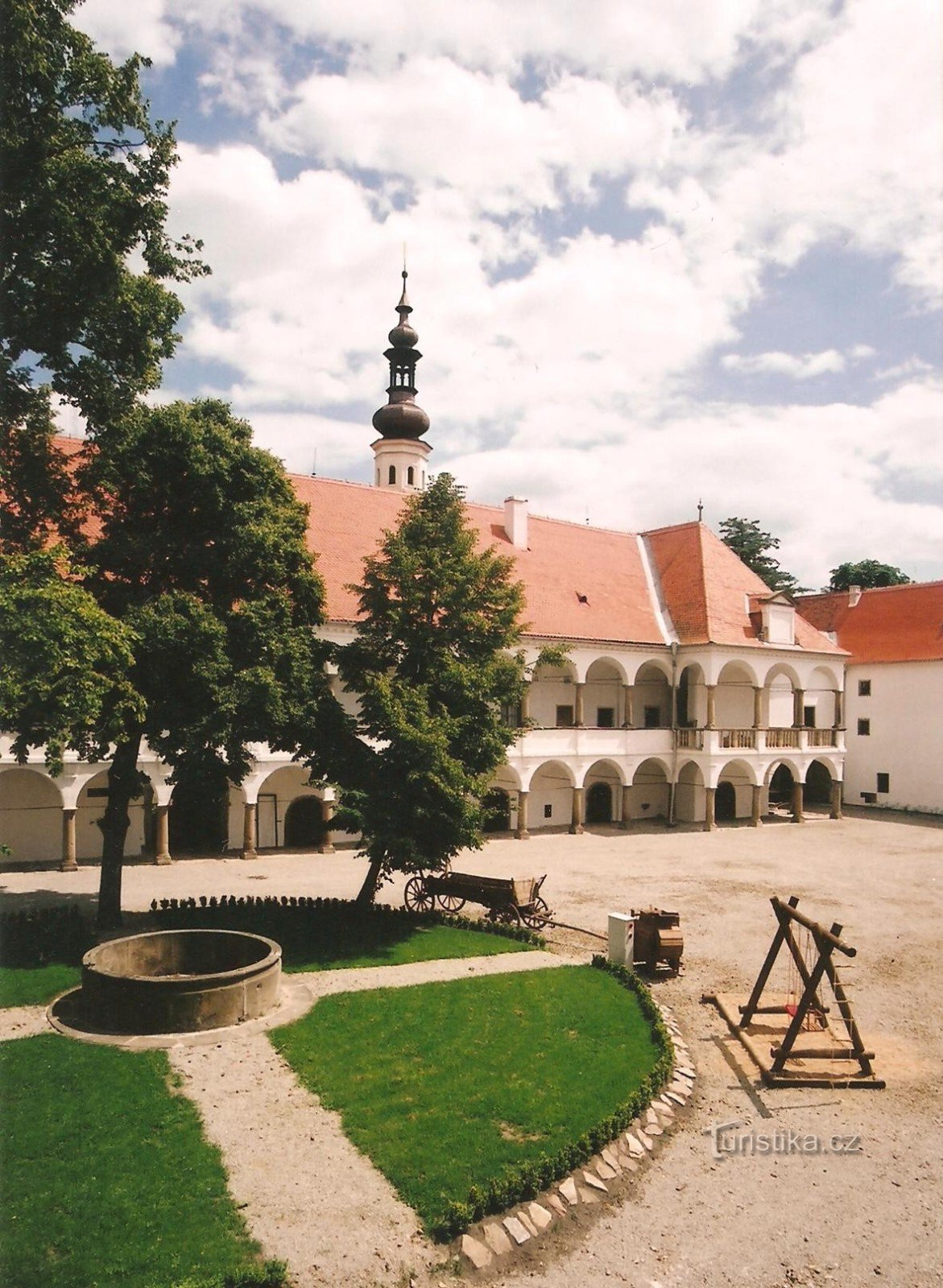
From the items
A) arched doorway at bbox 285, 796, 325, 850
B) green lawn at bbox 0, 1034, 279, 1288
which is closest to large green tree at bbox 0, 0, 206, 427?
green lawn at bbox 0, 1034, 279, 1288

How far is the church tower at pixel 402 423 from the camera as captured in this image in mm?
49188

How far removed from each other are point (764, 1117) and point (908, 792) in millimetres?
36620

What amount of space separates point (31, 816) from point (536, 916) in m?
16.1

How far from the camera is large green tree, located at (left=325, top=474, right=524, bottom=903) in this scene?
17.6 meters

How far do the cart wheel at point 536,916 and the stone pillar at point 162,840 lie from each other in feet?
39.8

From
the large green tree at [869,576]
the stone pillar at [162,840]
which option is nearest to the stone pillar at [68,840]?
the stone pillar at [162,840]

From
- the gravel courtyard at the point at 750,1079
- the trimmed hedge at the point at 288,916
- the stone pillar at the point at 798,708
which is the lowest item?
the gravel courtyard at the point at 750,1079

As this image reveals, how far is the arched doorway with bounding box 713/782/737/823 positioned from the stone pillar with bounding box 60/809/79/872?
26494 millimetres

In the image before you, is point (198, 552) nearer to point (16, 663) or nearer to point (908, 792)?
point (16, 663)

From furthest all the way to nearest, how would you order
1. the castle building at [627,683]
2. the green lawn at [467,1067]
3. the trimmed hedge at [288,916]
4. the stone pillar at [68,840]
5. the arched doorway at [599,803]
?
the arched doorway at [599,803]
the castle building at [627,683]
the stone pillar at [68,840]
the trimmed hedge at [288,916]
the green lawn at [467,1067]

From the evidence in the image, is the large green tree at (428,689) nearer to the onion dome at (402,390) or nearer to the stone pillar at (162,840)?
the stone pillar at (162,840)

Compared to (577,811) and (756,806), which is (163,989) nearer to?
(577,811)

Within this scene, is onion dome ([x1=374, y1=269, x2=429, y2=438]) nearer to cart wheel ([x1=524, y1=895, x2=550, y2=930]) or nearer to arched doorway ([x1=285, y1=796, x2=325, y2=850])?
arched doorway ([x1=285, y1=796, x2=325, y2=850])

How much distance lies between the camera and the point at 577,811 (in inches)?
1356
